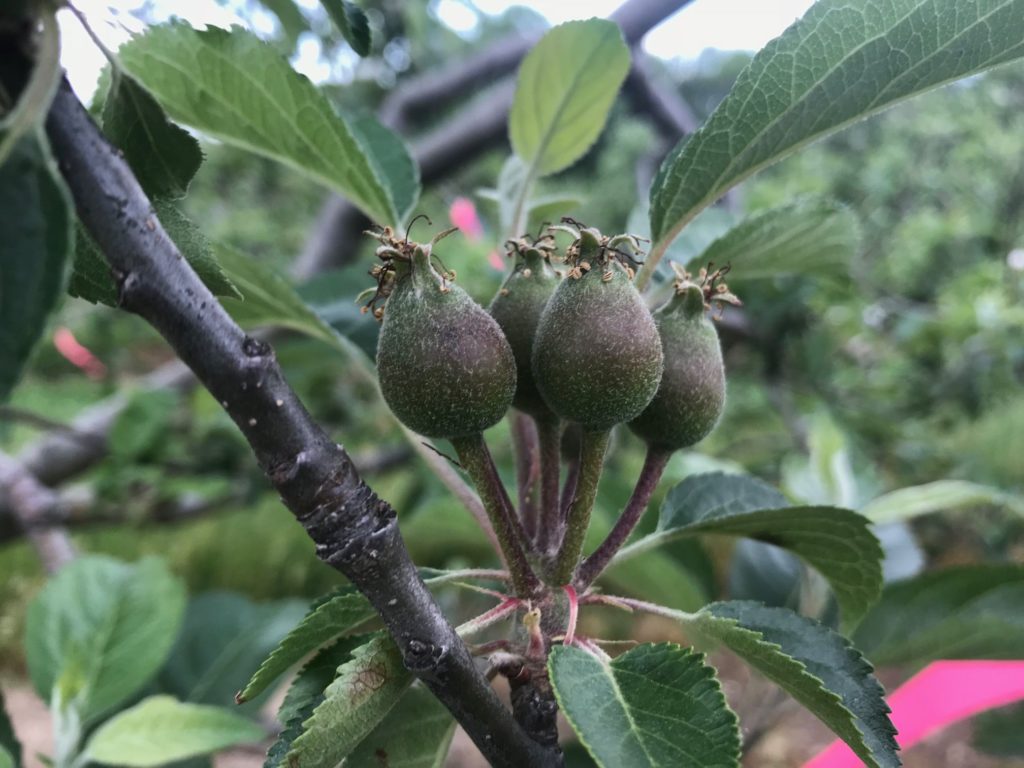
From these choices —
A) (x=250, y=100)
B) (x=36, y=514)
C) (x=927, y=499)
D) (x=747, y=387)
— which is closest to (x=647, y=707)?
(x=250, y=100)

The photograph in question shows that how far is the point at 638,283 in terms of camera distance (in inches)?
22.4

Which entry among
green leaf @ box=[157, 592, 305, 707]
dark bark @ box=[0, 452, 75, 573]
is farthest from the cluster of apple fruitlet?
dark bark @ box=[0, 452, 75, 573]

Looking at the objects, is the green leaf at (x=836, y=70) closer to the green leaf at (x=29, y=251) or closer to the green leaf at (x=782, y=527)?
the green leaf at (x=782, y=527)

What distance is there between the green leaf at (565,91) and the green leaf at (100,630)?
26.4 inches

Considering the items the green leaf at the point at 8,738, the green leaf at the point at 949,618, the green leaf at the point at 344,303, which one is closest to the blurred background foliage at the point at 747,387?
the green leaf at the point at 344,303

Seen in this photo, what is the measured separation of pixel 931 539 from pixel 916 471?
25 centimetres

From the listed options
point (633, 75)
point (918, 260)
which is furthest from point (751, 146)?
point (918, 260)

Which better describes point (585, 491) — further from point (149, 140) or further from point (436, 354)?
point (149, 140)

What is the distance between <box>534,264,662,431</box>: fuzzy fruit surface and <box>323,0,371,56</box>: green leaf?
167 mm

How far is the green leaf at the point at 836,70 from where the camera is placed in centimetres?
44

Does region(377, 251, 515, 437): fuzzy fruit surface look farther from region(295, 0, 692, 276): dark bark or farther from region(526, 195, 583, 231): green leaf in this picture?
region(295, 0, 692, 276): dark bark

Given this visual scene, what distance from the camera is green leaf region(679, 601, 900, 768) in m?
0.40

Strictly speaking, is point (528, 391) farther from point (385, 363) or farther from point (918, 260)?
point (918, 260)

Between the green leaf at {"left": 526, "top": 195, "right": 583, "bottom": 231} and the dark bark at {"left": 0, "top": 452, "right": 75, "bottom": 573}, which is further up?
the green leaf at {"left": 526, "top": 195, "right": 583, "bottom": 231}
